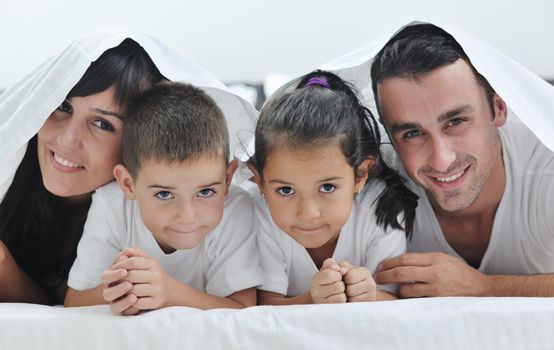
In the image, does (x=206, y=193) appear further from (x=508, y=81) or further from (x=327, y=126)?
(x=508, y=81)

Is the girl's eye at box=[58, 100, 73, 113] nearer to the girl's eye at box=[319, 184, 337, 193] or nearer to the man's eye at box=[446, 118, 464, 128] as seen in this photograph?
the girl's eye at box=[319, 184, 337, 193]

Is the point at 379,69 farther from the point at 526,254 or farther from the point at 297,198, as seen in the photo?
the point at 526,254

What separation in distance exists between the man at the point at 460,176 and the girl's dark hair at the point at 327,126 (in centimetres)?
6

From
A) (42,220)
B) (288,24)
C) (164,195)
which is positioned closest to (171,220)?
(164,195)

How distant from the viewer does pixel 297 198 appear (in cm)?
115

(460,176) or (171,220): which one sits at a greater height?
(460,176)

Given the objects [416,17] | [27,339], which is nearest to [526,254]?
[27,339]

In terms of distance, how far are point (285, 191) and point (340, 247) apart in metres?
0.17

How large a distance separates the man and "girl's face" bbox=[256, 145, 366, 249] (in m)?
0.14

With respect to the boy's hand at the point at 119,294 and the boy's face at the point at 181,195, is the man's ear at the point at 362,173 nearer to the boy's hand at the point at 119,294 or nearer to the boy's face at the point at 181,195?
the boy's face at the point at 181,195

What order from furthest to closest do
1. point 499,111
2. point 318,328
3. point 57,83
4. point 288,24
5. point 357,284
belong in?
point 288,24, point 499,111, point 57,83, point 357,284, point 318,328

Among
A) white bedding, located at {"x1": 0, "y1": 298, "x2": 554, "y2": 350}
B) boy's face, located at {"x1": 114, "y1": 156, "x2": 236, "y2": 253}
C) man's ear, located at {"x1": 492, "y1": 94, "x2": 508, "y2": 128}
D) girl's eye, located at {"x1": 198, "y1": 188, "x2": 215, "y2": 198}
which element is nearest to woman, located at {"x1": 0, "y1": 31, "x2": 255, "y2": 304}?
boy's face, located at {"x1": 114, "y1": 156, "x2": 236, "y2": 253}

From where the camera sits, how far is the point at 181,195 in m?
1.14

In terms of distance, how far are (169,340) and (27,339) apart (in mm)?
193
